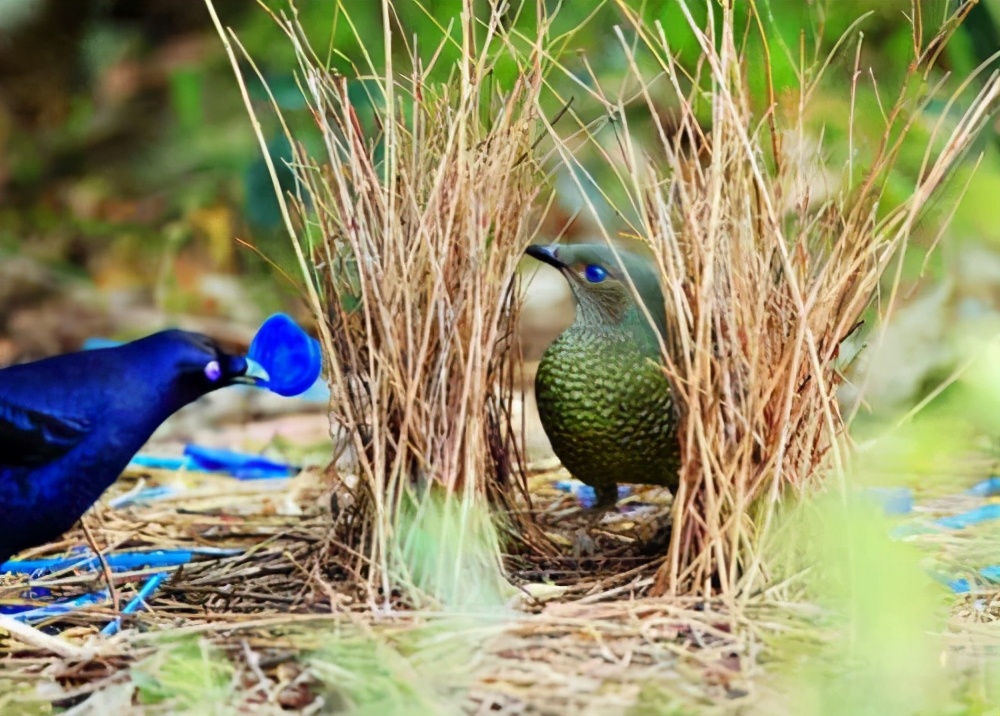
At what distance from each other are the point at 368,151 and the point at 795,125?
776mm

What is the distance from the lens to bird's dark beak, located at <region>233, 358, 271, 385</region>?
81.5 inches

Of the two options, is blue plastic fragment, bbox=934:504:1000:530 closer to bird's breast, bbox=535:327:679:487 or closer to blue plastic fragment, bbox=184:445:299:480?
bird's breast, bbox=535:327:679:487

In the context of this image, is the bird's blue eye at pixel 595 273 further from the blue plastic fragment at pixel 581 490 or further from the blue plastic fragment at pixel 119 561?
the blue plastic fragment at pixel 119 561

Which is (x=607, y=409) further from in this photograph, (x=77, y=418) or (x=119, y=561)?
(x=119, y=561)

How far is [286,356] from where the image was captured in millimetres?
2055

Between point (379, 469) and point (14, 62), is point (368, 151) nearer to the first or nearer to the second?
point (379, 469)

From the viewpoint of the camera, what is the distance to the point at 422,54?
2449 mm

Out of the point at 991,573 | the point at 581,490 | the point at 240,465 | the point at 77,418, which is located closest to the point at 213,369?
the point at 77,418

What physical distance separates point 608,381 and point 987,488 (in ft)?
4.24

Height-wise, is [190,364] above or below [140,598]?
above

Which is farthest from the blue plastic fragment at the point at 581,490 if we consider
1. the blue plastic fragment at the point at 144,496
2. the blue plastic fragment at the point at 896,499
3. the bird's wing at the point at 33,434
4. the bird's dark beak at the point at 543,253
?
the bird's wing at the point at 33,434

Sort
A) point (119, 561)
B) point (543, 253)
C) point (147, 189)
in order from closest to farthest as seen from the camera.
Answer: point (543, 253)
point (119, 561)
point (147, 189)

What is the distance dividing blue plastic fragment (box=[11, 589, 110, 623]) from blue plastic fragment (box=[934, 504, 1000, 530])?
1788 mm

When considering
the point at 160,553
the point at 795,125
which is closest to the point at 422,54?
the point at 795,125
